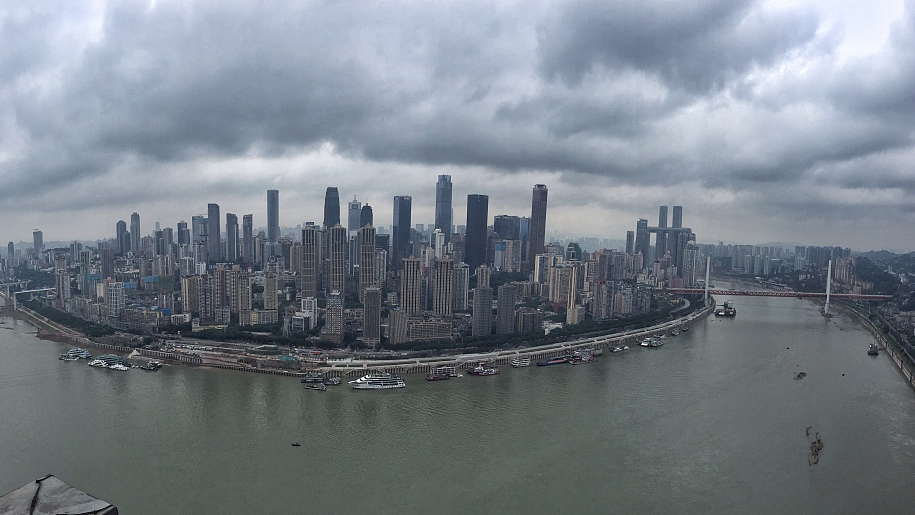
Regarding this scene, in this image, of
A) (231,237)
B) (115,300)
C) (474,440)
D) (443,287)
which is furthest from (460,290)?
(231,237)

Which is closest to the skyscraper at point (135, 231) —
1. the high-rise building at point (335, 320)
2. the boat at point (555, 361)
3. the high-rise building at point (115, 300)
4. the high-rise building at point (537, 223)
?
the high-rise building at point (115, 300)

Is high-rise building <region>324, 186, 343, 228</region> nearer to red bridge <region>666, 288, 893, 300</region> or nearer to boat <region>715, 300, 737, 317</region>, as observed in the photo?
red bridge <region>666, 288, 893, 300</region>

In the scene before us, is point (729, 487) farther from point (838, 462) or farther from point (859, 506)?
point (838, 462)

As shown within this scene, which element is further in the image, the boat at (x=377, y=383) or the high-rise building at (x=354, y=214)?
the high-rise building at (x=354, y=214)

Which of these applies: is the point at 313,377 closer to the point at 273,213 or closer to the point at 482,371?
the point at 482,371

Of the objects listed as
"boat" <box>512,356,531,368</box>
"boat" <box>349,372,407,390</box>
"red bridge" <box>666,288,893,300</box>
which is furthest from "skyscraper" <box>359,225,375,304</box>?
"red bridge" <box>666,288,893,300</box>

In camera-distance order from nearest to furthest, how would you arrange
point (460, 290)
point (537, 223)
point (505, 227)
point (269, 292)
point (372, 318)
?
point (372, 318) → point (269, 292) → point (460, 290) → point (537, 223) → point (505, 227)

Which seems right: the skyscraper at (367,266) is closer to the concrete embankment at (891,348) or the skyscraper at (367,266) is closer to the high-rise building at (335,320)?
the high-rise building at (335,320)
